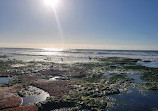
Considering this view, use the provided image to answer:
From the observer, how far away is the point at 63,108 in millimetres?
14969

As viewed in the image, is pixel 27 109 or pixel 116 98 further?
pixel 116 98

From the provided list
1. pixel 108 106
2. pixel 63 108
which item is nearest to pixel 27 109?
pixel 63 108

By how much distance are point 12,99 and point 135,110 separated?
14.5 metres

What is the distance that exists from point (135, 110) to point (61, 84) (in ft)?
41.6

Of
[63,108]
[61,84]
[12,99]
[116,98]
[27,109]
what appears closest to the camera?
[27,109]

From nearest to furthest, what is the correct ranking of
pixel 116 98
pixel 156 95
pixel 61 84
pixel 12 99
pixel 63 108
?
1. pixel 63 108
2. pixel 12 99
3. pixel 116 98
4. pixel 156 95
5. pixel 61 84

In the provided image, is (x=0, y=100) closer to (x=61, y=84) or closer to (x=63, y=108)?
(x=63, y=108)

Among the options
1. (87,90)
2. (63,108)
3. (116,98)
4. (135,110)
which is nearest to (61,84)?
(87,90)

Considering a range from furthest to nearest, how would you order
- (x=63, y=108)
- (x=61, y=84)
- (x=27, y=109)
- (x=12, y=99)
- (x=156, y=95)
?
(x=61, y=84)
(x=156, y=95)
(x=12, y=99)
(x=63, y=108)
(x=27, y=109)

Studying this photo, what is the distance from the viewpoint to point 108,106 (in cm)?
1534

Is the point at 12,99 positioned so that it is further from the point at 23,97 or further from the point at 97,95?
the point at 97,95

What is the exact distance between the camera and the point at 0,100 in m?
15.9

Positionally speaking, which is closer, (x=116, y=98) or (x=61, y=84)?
(x=116, y=98)

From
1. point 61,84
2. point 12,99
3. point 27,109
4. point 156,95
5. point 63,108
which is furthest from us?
point 61,84
